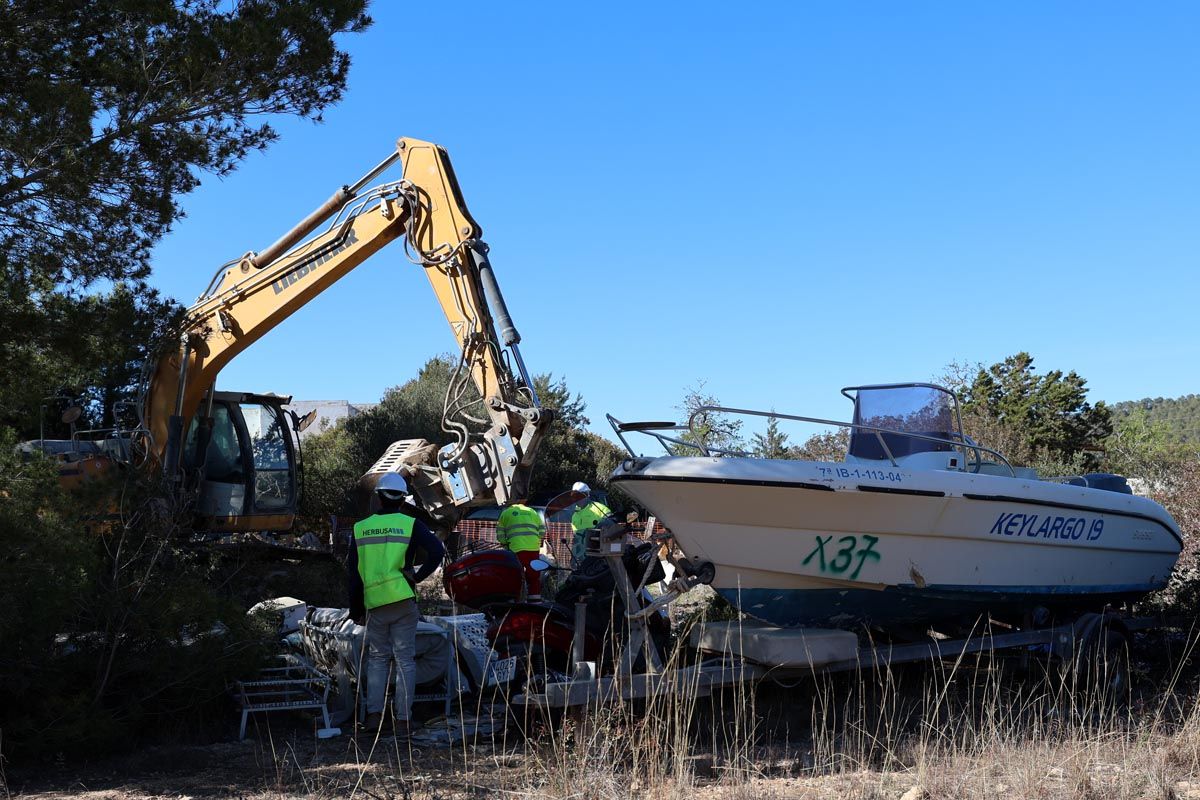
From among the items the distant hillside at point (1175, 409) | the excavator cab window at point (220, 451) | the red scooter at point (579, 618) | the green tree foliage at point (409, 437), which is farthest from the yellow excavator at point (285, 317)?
the distant hillside at point (1175, 409)

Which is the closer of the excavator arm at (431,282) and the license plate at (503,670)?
the license plate at (503,670)

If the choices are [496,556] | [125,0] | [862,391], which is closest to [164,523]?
[496,556]

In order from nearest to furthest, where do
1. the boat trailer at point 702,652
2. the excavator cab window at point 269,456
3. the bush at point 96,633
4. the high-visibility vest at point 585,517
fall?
the bush at point 96,633 → the boat trailer at point 702,652 → the high-visibility vest at point 585,517 → the excavator cab window at point 269,456

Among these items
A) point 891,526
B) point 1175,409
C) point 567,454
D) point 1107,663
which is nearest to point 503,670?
point 891,526

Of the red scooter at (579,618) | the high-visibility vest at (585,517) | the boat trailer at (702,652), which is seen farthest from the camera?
the high-visibility vest at (585,517)

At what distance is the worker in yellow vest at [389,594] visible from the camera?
670 centimetres

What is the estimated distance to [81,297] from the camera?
7031 millimetres

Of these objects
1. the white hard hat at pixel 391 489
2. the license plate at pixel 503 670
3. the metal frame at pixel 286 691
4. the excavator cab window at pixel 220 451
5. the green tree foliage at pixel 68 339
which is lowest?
the metal frame at pixel 286 691

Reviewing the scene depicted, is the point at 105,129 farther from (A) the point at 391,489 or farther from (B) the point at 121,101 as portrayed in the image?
(A) the point at 391,489

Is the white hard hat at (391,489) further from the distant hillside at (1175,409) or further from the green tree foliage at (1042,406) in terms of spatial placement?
the distant hillside at (1175,409)

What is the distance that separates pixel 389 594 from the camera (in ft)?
21.9

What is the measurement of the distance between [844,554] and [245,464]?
7.13 metres

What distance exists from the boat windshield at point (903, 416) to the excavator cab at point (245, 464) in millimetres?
6594

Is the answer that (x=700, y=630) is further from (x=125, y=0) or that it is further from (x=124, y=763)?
(x=125, y=0)
